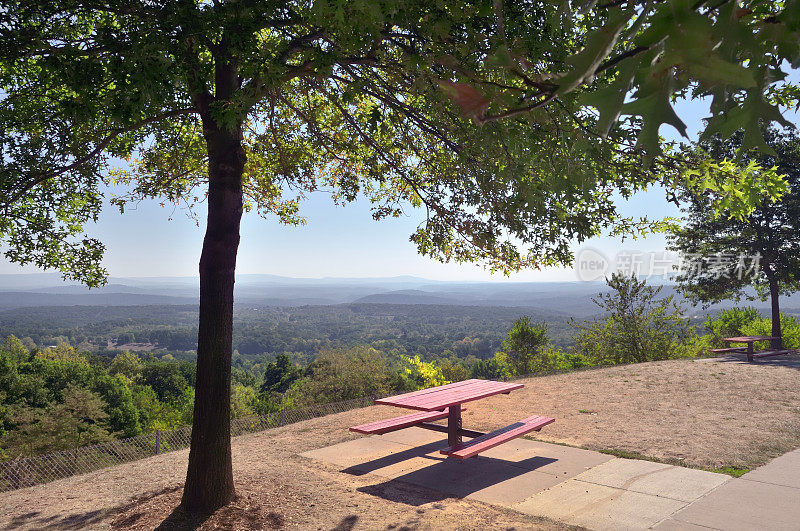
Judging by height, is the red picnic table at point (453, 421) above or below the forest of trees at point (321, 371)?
above

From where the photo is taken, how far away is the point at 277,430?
32.3ft

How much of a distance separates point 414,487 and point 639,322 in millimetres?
20781

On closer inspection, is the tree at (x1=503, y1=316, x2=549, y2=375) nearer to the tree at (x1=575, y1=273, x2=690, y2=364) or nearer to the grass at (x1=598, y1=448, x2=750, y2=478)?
the tree at (x1=575, y1=273, x2=690, y2=364)

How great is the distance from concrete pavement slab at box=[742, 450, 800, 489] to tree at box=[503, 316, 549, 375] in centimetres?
1925

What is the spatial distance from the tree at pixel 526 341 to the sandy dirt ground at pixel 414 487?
1257 cm

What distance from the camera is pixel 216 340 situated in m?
5.68

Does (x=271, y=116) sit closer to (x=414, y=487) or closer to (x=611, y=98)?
(x=414, y=487)

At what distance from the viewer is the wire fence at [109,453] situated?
8344 millimetres

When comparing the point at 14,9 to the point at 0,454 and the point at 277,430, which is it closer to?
the point at 277,430

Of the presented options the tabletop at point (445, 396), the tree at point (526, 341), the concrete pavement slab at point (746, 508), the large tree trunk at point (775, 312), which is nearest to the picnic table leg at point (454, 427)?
the tabletop at point (445, 396)

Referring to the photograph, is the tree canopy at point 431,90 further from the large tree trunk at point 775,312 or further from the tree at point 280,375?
the tree at point 280,375

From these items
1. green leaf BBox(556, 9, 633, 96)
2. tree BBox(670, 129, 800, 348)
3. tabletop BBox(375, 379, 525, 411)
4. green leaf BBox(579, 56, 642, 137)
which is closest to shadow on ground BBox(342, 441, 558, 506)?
tabletop BBox(375, 379, 525, 411)

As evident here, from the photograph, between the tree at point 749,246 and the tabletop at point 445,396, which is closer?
the tabletop at point 445,396

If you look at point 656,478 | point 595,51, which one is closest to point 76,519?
point 656,478
